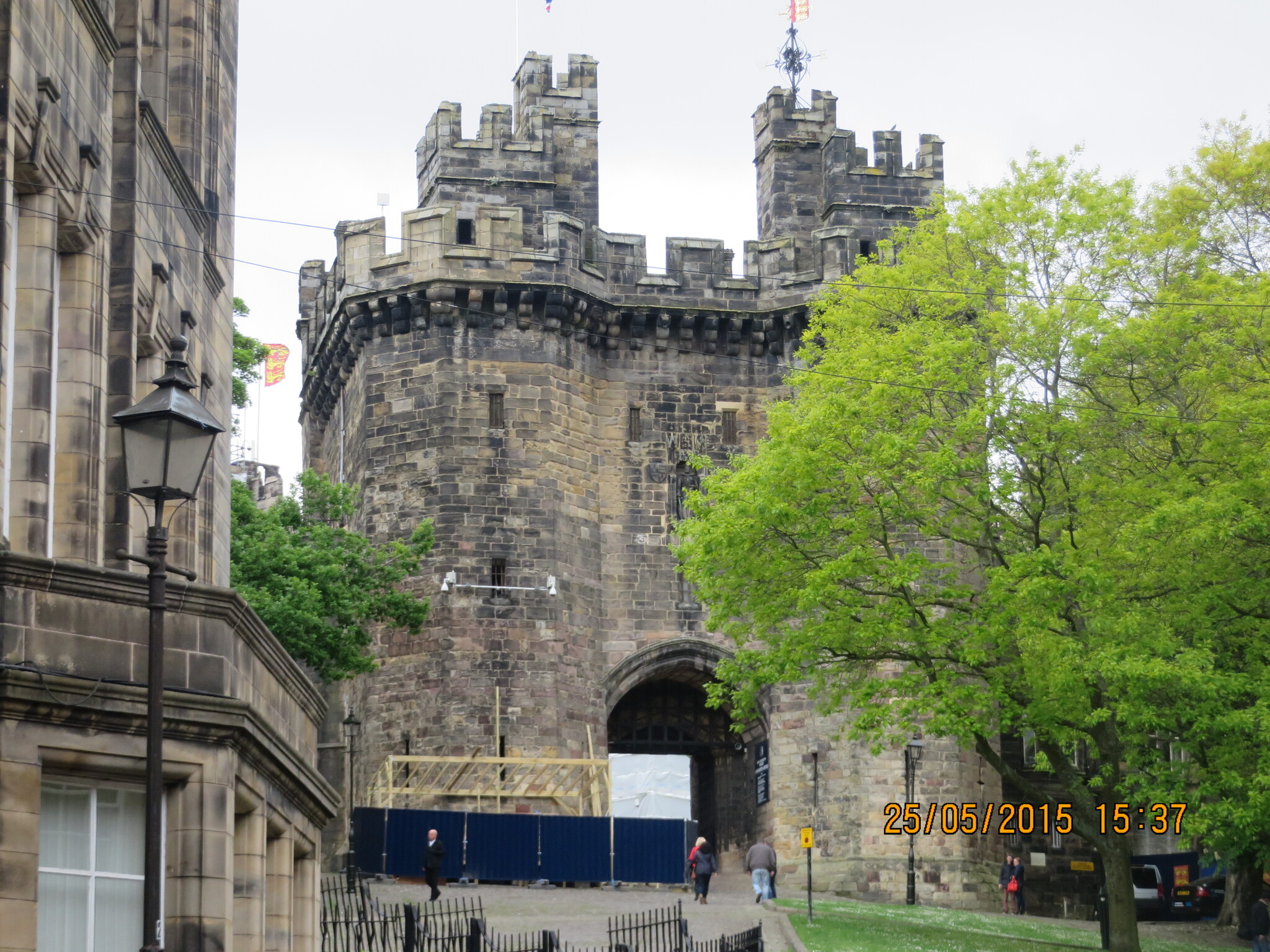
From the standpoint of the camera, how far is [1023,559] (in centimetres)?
2902

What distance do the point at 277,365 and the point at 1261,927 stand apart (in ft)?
240

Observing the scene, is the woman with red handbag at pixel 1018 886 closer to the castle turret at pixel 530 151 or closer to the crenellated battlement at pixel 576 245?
the crenellated battlement at pixel 576 245

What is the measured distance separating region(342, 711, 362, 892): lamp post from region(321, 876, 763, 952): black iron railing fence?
3.66 m

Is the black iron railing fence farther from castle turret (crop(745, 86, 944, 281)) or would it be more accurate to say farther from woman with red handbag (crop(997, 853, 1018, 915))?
castle turret (crop(745, 86, 944, 281))

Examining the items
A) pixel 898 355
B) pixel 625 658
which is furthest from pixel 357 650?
pixel 898 355

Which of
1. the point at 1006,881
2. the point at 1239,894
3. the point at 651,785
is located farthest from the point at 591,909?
the point at 1239,894

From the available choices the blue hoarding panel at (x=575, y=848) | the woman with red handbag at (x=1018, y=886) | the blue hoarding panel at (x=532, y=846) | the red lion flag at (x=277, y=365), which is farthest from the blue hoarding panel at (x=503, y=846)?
the red lion flag at (x=277, y=365)

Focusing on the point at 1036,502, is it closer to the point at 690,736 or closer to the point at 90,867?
Answer: the point at 690,736

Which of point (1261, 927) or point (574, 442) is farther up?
point (574, 442)

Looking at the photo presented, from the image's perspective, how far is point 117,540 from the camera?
18.0 m

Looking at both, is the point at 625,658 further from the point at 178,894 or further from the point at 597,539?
the point at 178,894

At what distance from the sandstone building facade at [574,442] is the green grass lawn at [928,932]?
5.22 metres

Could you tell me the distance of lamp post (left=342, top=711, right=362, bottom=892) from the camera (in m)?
34.2

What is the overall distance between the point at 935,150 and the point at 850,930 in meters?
22.4
